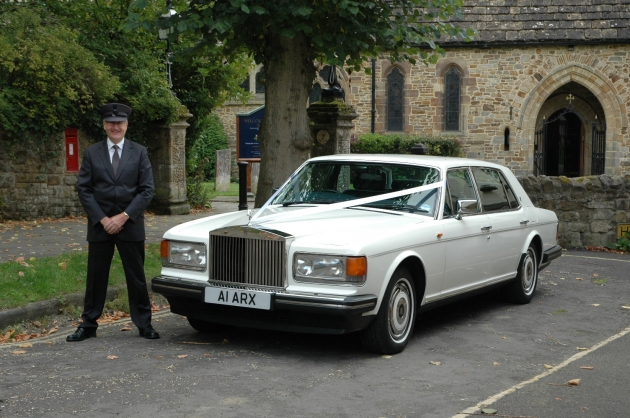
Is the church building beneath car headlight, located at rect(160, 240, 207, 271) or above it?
above

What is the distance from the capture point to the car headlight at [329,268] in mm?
6793

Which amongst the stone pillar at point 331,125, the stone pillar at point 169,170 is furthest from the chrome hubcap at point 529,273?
the stone pillar at point 169,170

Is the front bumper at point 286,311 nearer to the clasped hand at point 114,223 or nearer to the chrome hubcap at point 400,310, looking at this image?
the chrome hubcap at point 400,310

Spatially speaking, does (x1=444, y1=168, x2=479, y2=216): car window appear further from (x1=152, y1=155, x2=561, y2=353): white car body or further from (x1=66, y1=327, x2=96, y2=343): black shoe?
(x1=66, y1=327, x2=96, y2=343): black shoe

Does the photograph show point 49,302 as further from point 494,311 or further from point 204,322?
point 494,311

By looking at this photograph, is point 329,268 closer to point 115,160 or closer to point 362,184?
point 362,184

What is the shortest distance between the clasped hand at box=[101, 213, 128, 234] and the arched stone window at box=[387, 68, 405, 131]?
25.6 meters

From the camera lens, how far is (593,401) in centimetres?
598

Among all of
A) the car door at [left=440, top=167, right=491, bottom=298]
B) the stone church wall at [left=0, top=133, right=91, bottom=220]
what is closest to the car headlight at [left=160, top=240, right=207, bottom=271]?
the car door at [left=440, top=167, right=491, bottom=298]

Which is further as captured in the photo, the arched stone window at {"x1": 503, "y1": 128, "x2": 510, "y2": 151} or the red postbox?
the arched stone window at {"x1": 503, "y1": 128, "x2": 510, "y2": 151}

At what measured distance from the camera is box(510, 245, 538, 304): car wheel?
9711mm

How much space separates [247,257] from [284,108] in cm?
543

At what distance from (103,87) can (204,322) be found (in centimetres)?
984

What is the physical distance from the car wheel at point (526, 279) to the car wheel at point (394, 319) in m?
2.51
